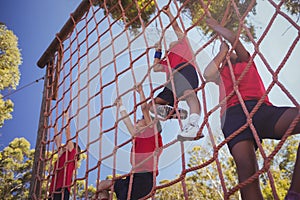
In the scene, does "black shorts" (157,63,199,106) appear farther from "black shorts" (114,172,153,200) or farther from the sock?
"black shorts" (114,172,153,200)

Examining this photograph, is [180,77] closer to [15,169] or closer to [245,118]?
[245,118]

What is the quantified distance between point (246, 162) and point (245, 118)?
13 cm

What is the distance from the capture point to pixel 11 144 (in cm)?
866

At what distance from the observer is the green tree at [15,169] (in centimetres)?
834

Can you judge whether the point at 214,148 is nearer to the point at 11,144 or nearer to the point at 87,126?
the point at 87,126

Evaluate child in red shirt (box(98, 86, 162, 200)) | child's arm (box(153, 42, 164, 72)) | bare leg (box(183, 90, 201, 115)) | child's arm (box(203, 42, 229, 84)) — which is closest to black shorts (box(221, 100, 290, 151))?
child's arm (box(203, 42, 229, 84))

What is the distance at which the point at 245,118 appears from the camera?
1.01 metres

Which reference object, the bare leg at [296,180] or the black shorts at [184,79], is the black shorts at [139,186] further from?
the bare leg at [296,180]

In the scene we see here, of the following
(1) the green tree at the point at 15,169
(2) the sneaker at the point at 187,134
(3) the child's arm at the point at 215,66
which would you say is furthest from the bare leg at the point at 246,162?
(1) the green tree at the point at 15,169

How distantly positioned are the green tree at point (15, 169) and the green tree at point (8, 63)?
2817 millimetres

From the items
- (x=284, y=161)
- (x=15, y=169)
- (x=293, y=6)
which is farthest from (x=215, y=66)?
(x=15, y=169)

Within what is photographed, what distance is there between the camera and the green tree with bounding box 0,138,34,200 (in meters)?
8.34

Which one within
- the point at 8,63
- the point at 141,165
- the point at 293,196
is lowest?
the point at 293,196

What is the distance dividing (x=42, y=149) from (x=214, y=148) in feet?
4.29
